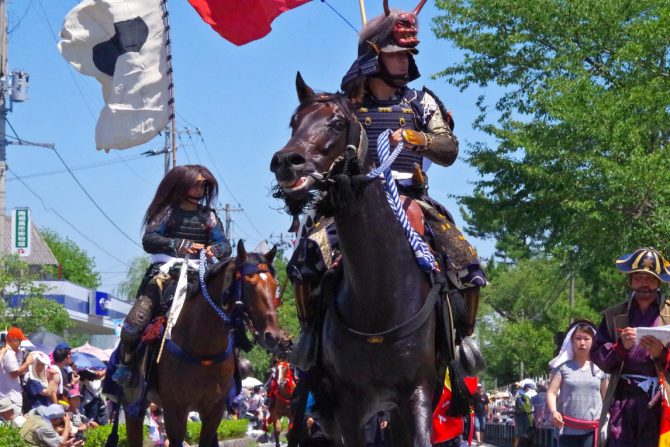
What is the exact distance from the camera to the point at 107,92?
22.9 meters

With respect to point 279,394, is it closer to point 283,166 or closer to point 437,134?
point 437,134

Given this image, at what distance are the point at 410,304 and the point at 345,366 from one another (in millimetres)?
563

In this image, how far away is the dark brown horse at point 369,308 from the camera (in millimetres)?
6836

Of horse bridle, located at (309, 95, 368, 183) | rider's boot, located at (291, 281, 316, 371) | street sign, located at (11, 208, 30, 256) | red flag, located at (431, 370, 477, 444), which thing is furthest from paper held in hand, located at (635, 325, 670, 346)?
street sign, located at (11, 208, 30, 256)

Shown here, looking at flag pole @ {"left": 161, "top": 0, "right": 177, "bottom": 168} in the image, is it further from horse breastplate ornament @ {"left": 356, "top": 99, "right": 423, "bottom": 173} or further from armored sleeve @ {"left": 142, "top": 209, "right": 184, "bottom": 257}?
horse breastplate ornament @ {"left": 356, "top": 99, "right": 423, "bottom": 173}

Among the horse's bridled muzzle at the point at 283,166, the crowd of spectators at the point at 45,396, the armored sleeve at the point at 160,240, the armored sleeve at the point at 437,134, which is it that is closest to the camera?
the horse's bridled muzzle at the point at 283,166

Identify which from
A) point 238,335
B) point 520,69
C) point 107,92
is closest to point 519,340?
point 520,69

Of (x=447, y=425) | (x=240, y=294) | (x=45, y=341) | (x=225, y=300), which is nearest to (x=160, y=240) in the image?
(x=225, y=300)

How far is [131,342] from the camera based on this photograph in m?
12.0

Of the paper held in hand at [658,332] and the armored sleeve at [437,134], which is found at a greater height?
the armored sleeve at [437,134]

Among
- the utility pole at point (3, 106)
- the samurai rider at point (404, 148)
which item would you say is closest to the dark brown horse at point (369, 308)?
the samurai rider at point (404, 148)

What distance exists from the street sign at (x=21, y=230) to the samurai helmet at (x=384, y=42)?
47830 mm

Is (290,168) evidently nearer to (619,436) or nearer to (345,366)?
(345,366)

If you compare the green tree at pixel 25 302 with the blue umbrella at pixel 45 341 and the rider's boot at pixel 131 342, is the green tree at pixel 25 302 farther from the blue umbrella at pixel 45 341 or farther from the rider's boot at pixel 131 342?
the rider's boot at pixel 131 342
